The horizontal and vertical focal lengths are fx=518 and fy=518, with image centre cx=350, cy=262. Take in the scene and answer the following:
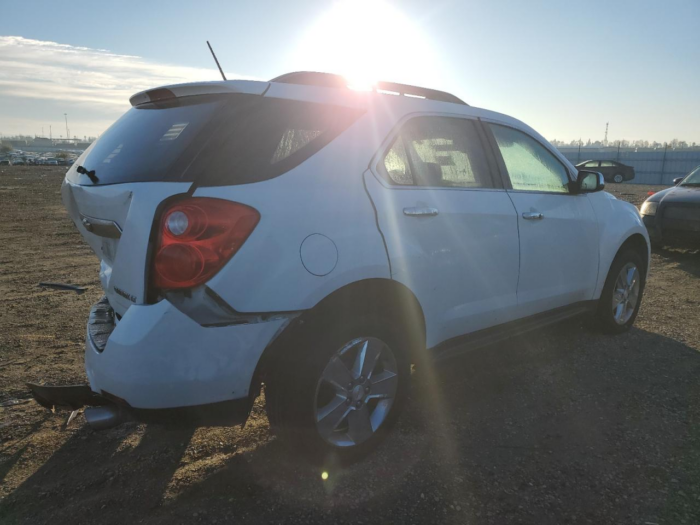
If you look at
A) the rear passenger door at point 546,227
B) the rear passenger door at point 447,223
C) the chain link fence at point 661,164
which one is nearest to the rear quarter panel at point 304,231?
the rear passenger door at point 447,223

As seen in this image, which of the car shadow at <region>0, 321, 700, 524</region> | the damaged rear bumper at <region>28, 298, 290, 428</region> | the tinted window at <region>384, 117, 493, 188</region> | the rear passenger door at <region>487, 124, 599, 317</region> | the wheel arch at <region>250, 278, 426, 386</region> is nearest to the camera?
the damaged rear bumper at <region>28, 298, 290, 428</region>

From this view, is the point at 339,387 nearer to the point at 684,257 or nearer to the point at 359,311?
the point at 359,311

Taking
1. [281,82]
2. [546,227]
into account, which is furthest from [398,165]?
[546,227]

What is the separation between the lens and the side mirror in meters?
3.85

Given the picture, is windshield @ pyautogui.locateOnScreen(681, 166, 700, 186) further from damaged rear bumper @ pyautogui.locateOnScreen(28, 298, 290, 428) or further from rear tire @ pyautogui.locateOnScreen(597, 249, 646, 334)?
damaged rear bumper @ pyautogui.locateOnScreen(28, 298, 290, 428)

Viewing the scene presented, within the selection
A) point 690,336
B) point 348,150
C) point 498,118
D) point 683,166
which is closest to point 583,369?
point 690,336

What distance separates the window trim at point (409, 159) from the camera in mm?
2543

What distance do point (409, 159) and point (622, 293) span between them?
2821mm

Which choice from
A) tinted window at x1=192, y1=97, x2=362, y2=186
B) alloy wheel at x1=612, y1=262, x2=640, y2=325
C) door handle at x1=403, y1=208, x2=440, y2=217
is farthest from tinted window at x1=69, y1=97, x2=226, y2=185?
alloy wheel at x1=612, y1=262, x2=640, y2=325

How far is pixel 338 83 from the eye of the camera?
2838 mm

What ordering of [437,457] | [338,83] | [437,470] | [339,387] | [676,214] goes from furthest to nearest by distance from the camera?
[676,214], [338,83], [437,457], [437,470], [339,387]

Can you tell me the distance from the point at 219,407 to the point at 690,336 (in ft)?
14.0

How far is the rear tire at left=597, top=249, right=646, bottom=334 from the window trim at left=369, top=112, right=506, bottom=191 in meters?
1.72

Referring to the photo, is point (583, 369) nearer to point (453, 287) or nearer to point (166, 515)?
point (453, 287)
